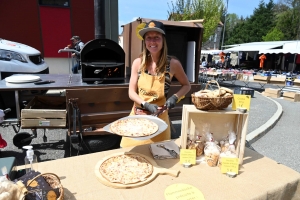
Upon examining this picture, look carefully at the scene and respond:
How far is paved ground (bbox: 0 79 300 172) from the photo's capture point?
11.5ft

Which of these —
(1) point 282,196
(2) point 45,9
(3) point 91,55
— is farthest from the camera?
(2) point 45,9

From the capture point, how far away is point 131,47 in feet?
12.9

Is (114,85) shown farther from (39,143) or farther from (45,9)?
(45,9)

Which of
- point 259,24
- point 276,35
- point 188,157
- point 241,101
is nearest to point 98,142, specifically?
point 188,157

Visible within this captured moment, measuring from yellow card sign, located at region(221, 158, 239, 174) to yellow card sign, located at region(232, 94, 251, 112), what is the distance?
409 mm

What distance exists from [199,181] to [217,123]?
59 cm

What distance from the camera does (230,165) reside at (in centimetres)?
151

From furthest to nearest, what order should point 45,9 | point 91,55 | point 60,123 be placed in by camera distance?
point 45,9, point 91,55, point 60,123

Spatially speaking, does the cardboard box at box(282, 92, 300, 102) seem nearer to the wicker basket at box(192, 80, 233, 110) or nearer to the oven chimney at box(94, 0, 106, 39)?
the oven chimney at box(94, 0, 106, 39)

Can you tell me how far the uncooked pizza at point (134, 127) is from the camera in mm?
1494

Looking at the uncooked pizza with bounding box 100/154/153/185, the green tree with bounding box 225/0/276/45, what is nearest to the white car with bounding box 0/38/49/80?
the uncooked pizza with bounding box 100/154/153/185

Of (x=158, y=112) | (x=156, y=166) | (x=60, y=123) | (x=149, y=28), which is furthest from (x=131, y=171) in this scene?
(x=60, y=123)

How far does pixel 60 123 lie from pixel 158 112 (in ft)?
4.61

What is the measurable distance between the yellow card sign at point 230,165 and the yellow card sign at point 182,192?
32cm
